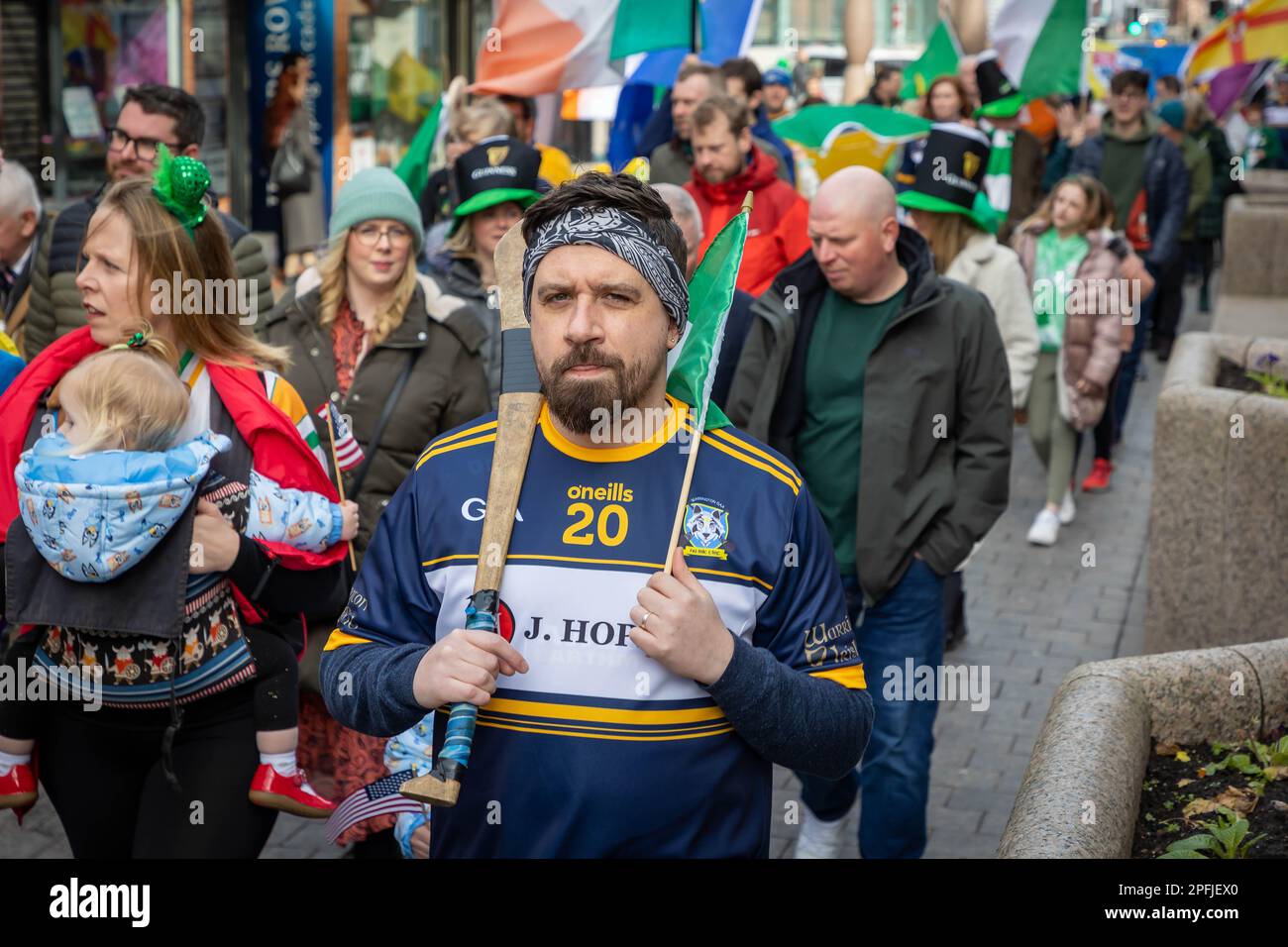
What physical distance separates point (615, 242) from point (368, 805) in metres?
1.95

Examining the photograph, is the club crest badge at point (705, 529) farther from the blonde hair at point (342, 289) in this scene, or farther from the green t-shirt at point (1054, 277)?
the green t-shirt at point (1054, 277)

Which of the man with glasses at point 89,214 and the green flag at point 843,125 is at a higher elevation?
the man with glasses at point 89,214

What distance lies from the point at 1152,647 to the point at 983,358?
96.8 inches

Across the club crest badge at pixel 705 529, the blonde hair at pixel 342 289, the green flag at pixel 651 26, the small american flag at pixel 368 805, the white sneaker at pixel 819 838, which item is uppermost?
the green flag at pixel 651 26

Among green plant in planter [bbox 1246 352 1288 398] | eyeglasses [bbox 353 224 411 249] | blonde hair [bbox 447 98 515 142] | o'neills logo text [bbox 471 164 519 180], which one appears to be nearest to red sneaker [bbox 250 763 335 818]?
eyeglasses [bbox 353 224 411 249]

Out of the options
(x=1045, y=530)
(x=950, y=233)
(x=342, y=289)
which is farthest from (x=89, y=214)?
(x=1045, y=530)

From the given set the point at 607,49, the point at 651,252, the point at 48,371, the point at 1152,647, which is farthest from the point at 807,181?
the point at 651,252

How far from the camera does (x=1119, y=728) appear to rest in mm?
3805

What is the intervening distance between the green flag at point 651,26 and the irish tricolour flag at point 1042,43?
420 cm

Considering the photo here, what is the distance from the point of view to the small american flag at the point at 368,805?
421cm

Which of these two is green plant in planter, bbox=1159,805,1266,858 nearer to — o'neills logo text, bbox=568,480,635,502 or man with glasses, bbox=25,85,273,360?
o'neills logo text, bbox=568,480,635,502

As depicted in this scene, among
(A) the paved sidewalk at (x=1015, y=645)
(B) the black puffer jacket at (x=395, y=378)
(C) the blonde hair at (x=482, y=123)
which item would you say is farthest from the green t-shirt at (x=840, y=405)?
(C) the blonde hair at (x=482, y=123)

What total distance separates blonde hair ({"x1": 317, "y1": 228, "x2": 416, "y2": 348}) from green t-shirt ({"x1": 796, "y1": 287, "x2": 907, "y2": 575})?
52.0 inches

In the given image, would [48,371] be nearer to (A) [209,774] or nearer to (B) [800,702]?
(A) [209,774]
